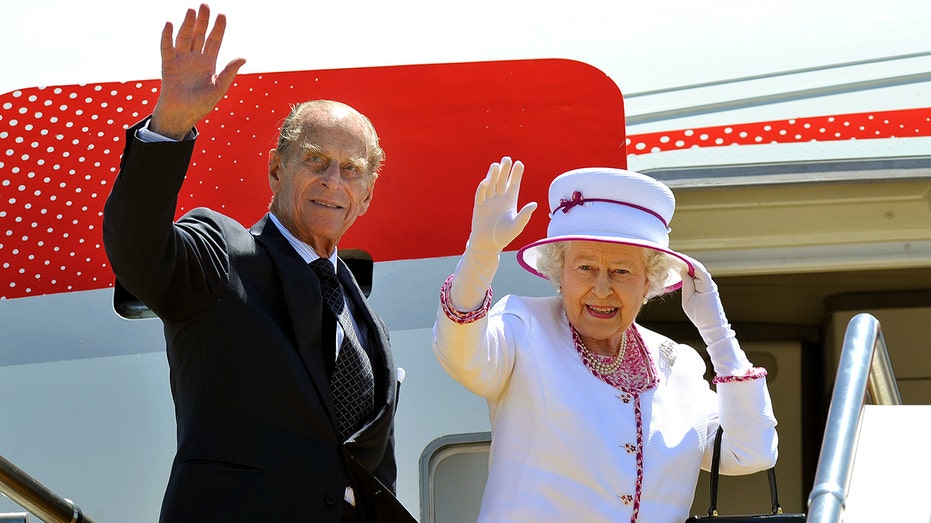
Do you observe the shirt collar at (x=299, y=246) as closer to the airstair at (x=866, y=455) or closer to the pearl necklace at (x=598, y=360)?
the pearl necklace at (x=598, y=360)

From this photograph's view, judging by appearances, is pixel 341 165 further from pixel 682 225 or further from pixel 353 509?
pixel 682 225

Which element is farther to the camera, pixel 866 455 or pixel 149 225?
pixel 866 455

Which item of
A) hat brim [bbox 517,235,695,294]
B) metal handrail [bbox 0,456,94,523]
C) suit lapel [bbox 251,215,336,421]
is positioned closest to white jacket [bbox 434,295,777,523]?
hat brim [bbox 517,235,695,294]

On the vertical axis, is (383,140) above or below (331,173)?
above

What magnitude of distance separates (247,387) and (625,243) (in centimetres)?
84

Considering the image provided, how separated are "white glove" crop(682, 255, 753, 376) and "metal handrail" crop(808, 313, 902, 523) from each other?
253 millimetres

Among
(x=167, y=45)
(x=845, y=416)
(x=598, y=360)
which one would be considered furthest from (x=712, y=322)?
(x=167, y=45)

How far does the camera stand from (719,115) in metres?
3.25

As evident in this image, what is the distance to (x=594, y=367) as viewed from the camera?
8.05 feet

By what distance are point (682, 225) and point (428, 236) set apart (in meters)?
0.72

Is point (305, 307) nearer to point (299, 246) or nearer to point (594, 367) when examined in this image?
point (299, 246)

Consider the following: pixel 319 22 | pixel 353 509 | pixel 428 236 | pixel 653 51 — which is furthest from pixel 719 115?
pixel 353 509

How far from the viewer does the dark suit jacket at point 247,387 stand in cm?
203

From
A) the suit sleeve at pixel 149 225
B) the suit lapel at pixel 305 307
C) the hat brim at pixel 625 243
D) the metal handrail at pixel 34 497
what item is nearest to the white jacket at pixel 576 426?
the hat brim at pixel 625 243
